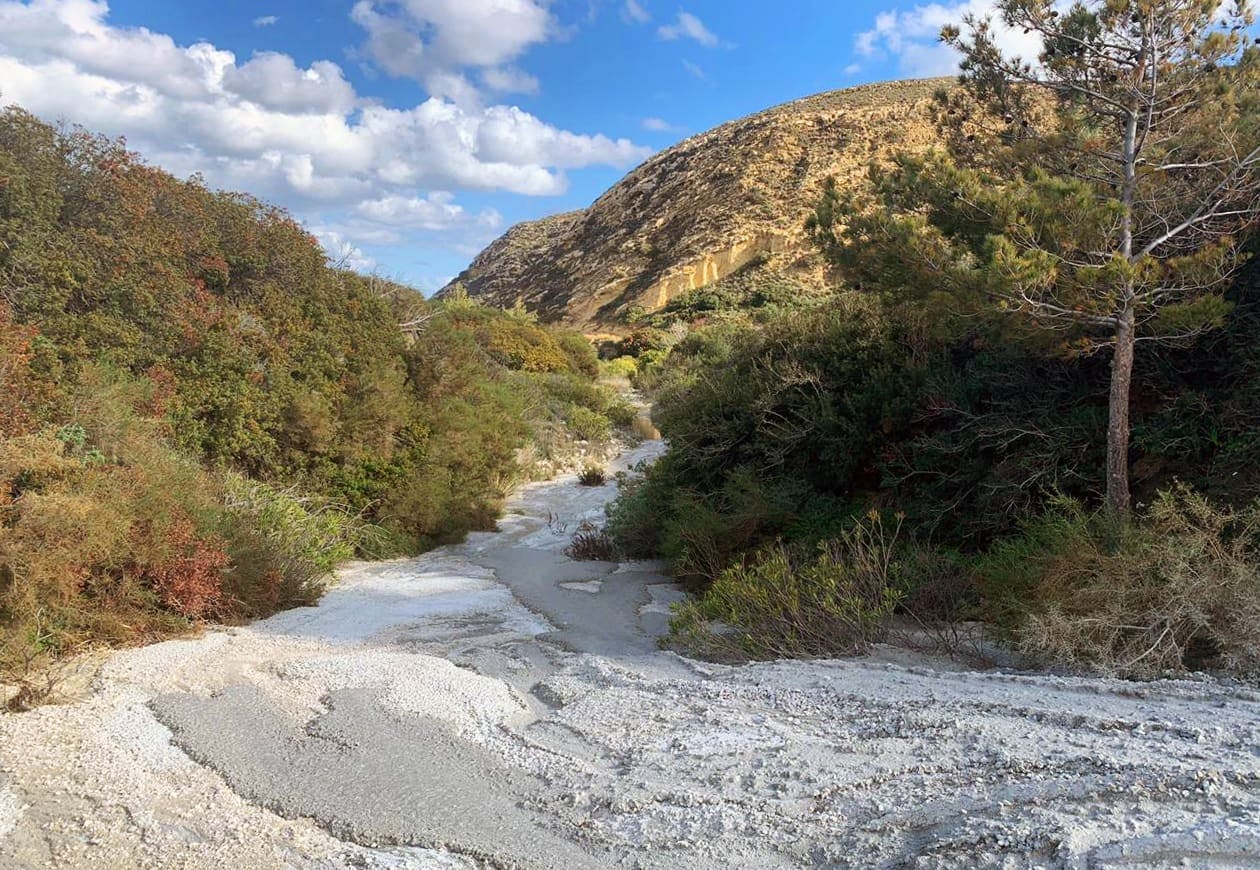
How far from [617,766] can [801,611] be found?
9.59 feet

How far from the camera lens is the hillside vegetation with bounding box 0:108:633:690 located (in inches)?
267

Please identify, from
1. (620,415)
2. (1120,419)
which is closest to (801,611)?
(1120,419)

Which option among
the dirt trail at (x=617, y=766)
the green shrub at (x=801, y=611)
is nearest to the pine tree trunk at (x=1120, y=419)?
the green shrub at (x=801, y=611)

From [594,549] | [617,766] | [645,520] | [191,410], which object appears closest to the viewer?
[617,766]

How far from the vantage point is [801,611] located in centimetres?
728

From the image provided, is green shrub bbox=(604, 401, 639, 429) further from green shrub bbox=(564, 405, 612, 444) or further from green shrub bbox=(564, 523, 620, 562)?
green shrub bbox=(564, 523, 620, 562)

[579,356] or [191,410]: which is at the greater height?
[579,356]

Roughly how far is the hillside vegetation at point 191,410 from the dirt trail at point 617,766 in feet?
3.37

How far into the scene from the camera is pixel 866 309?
460 inches

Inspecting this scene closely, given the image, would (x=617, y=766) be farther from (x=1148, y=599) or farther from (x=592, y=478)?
(x=592, y=478)

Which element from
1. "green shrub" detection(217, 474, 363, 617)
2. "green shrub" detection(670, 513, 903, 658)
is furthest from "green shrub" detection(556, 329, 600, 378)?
"green shrub" detection(670, 513, 903, 658)

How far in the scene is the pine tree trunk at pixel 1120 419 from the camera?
7500 millimetres

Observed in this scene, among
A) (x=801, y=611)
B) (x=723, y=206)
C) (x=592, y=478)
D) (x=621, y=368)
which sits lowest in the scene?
(x=801, y=611)

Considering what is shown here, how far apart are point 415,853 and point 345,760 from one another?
3.88 ft
